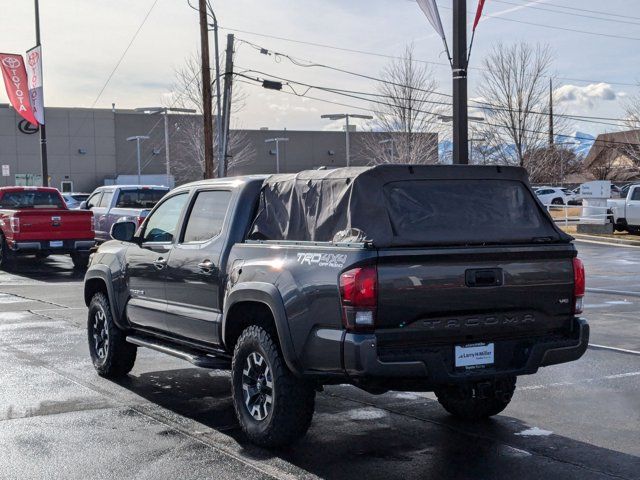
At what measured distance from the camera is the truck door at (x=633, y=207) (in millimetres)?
29422

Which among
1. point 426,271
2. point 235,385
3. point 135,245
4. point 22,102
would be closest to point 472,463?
point 426,271

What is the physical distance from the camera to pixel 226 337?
6.57 metres

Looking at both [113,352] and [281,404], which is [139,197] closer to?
[113,352]

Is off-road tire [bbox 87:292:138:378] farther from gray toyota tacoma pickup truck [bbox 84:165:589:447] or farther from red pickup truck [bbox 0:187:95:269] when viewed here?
red pickup truck [bbox 0:187:95:269]

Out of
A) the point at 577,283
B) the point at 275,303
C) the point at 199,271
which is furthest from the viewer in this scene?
the point at 199,271

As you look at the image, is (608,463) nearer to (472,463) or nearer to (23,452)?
(472,463)

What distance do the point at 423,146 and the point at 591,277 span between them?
3255 cm

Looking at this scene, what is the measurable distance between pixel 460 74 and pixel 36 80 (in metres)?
22.6

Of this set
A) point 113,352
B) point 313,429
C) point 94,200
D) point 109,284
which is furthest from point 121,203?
point 313,429

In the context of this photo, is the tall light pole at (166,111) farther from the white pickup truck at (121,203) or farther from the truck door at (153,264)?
the truck door at (153,264)

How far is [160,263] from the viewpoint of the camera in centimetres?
761

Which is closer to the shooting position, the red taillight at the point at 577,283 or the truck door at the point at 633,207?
the red taillight at the point at 577,283

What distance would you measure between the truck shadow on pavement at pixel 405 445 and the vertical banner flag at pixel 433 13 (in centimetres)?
717

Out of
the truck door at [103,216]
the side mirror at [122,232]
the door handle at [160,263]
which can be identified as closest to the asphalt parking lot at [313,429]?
the door handle at [160,263]
